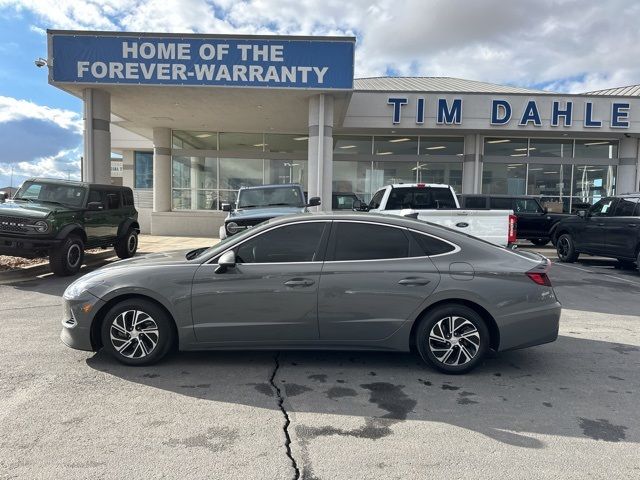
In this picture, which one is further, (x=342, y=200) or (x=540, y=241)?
(x=540, y=241)

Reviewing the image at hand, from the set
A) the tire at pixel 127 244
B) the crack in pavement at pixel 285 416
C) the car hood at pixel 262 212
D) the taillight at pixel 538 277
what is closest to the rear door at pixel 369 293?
the crack in pavement at pixel 285 416

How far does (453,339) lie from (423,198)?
6686 mm

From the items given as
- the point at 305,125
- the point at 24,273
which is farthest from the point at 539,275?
the point at 305,125

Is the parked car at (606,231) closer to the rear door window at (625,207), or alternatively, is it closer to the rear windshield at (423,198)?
the rear door window at (625,207)

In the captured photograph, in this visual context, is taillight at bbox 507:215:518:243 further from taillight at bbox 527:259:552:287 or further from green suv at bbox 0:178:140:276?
green suv at bbox 0:178:140:276

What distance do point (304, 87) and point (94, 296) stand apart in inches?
418

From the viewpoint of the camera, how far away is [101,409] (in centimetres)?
373

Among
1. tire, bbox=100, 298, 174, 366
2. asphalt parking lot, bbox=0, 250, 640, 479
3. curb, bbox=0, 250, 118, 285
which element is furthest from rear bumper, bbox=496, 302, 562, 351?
curb, bbox=0, 250, 118, 285

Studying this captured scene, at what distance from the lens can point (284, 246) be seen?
15.2ft

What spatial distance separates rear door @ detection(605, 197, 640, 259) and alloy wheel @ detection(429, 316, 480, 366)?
8.52m

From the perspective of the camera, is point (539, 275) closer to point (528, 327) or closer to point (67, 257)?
point (528, 327)

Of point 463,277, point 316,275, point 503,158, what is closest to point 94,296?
point 316,275

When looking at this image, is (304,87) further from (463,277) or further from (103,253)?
(463,277)

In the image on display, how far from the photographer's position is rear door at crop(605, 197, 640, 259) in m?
10.9
